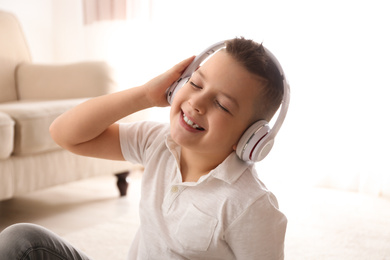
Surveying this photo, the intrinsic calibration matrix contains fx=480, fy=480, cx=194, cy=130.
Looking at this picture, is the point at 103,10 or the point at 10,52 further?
the point at 103,10

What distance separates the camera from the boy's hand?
1.02 metres

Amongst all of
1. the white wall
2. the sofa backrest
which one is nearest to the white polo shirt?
the sofa backrest

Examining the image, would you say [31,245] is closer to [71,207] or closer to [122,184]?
[71,207]

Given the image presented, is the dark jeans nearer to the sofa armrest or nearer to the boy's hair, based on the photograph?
the boy's hair

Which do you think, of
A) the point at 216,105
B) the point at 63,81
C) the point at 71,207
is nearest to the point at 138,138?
the point at 216,105

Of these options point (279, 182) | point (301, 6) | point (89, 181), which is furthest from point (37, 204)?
point (301, 6)

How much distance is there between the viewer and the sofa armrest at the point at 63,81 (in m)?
2.34

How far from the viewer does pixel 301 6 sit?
2582mm

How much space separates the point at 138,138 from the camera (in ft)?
3.57

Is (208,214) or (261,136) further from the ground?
(261,136)

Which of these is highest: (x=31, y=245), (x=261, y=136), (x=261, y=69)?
(x=261, y=69)

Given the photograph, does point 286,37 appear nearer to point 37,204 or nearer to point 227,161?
point 37,204

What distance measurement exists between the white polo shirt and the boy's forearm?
0.10 meters

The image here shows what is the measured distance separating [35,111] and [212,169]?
1136mm
